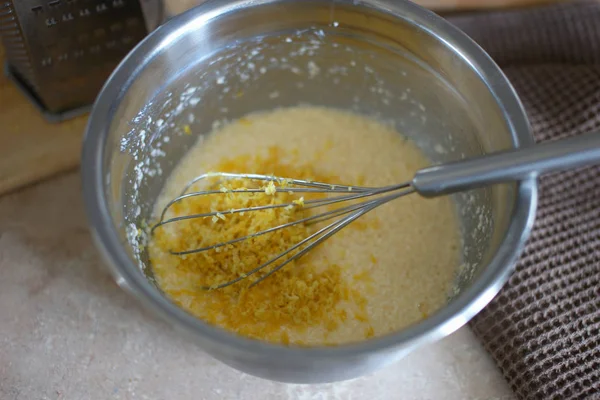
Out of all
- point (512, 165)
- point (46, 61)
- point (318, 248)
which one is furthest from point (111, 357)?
point (512, 165)

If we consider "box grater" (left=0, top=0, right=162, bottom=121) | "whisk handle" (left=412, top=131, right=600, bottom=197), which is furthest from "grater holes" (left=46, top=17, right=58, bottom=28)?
"whisk handle" (left=412, top=131, right=600, bottom=197)

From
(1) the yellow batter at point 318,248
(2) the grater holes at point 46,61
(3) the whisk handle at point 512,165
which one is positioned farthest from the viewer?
(2) the grater holes at point 46,61

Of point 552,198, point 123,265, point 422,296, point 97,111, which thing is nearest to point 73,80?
point 97,111

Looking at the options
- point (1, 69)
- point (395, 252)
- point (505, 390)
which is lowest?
point (505, 390)

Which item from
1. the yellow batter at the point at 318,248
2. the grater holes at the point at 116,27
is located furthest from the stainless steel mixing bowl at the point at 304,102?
the grater holes at the point at 116,27

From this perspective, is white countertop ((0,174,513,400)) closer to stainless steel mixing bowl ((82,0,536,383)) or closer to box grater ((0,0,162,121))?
stainless steel mixing bowl ((82,0,536,383))

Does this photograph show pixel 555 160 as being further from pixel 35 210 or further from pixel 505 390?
pixel 35 210

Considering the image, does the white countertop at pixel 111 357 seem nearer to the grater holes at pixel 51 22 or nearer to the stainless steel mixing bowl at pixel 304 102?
the stainless steel mixing bowl at pixel 304 102
